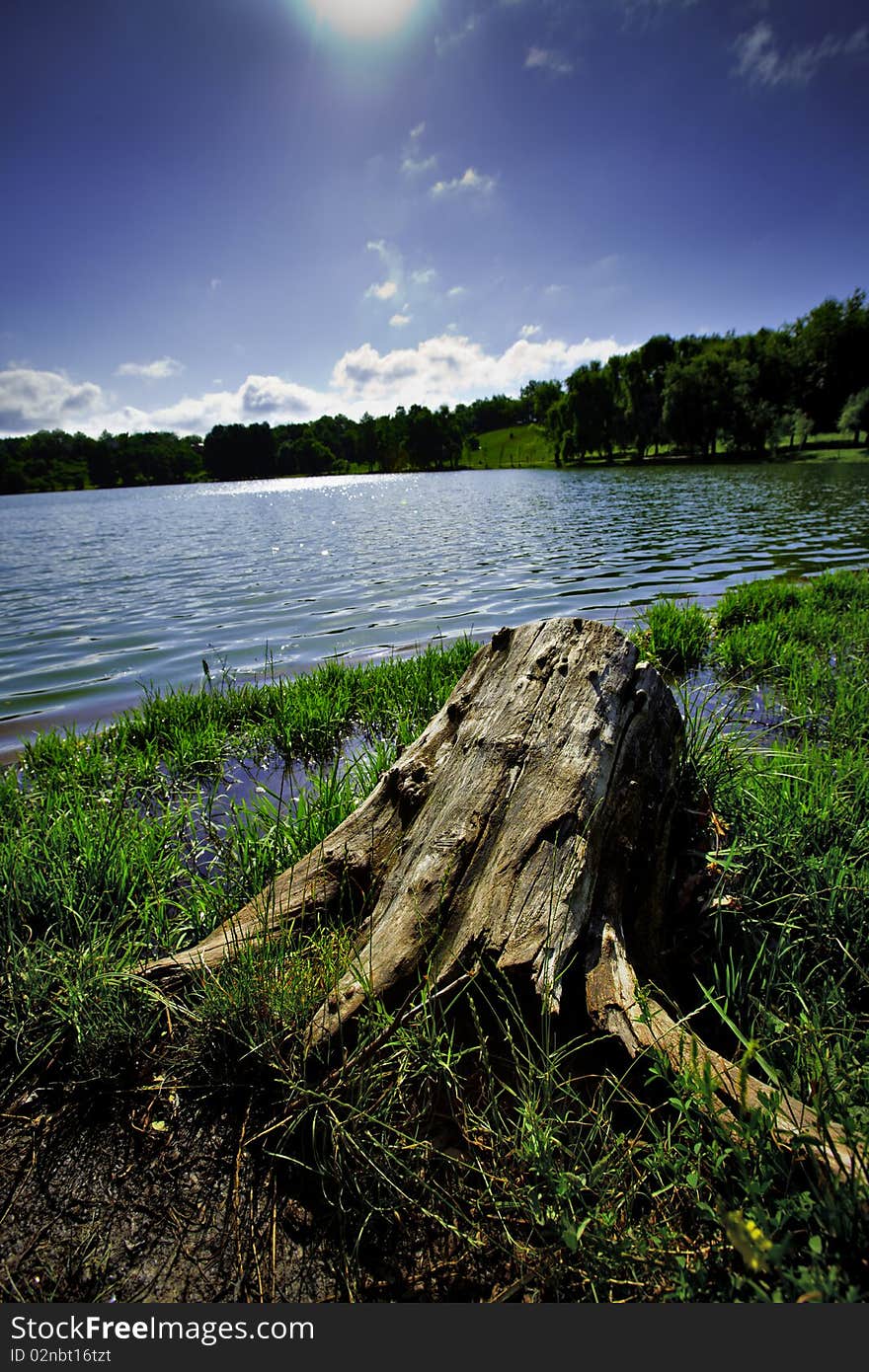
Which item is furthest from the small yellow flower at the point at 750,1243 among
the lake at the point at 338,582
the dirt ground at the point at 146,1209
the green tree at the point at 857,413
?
the green tree at the point at 857,413

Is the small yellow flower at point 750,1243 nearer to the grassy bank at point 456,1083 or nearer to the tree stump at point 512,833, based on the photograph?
the grassy bank at point 456,1083

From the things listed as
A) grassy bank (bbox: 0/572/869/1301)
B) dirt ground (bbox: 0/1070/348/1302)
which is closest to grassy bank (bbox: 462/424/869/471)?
grassy bank (bbox: 0/572/869/1301)

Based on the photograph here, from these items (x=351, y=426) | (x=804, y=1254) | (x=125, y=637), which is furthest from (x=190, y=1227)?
(x=351, y=426)

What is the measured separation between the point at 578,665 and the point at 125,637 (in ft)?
34.8

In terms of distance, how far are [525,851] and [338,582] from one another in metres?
14.9

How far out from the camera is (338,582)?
54.3ft

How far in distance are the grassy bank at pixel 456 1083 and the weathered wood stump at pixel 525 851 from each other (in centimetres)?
15

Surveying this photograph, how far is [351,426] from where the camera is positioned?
194 metres

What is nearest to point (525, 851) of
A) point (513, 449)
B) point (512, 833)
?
point (512, 833)

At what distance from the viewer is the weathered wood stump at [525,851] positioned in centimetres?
216

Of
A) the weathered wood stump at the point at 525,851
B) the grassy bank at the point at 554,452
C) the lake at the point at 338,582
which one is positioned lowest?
the lake at the point at 338,582

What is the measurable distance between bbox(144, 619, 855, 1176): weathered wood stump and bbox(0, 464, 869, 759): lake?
516 centimetres

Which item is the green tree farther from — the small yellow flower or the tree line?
the small yellow flower

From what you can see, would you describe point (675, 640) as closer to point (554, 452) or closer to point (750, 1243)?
point (750, 1243)
